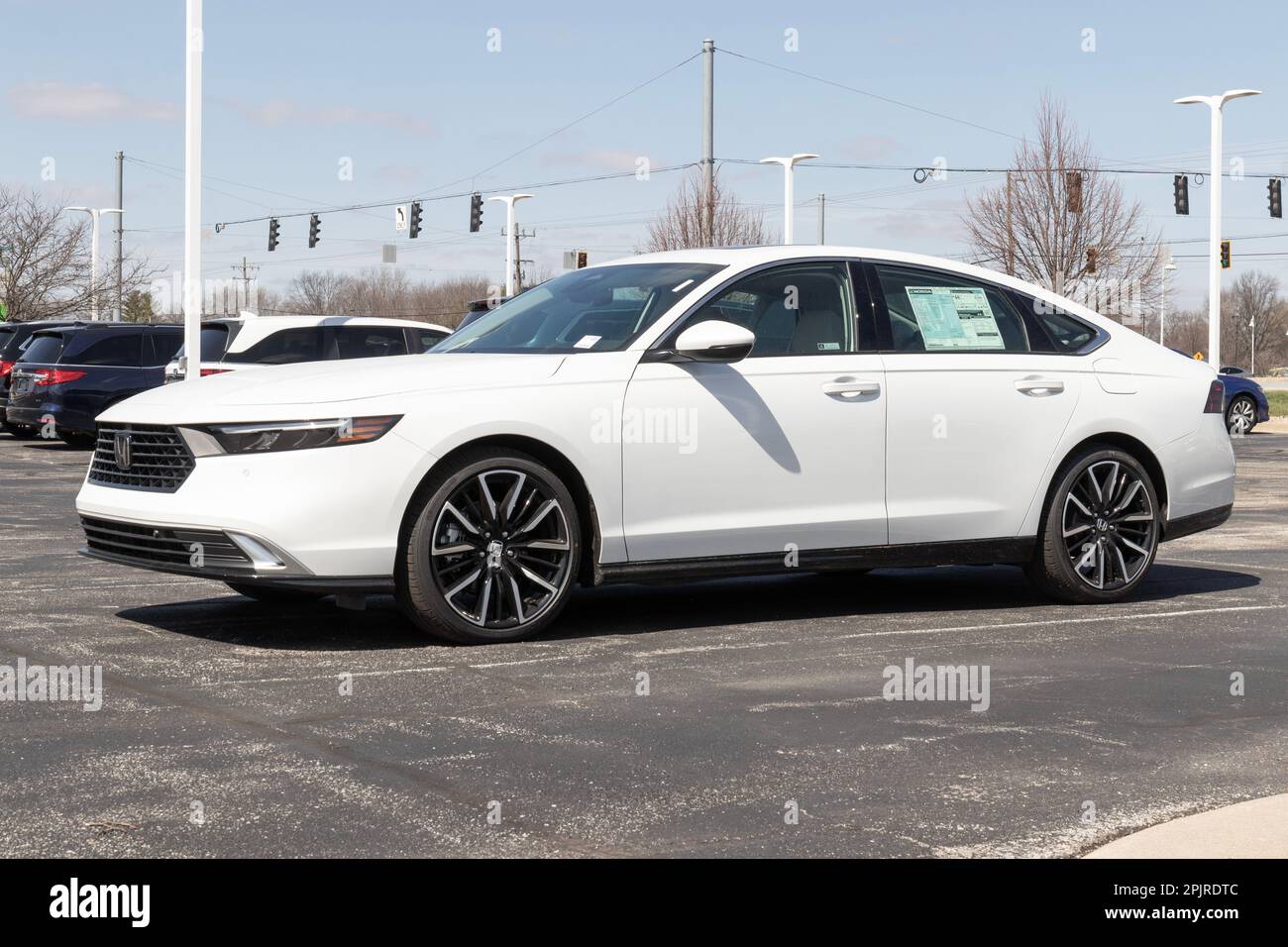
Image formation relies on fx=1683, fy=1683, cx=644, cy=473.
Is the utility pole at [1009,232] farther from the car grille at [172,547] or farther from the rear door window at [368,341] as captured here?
the car grille at [172,547]

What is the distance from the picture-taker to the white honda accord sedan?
→ 6.75 m

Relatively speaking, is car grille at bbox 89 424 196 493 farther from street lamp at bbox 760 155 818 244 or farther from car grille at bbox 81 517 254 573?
street lamp at bbox 760 155 818 244

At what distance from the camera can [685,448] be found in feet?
24.2

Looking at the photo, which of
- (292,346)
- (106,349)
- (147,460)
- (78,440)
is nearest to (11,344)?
(78,440)

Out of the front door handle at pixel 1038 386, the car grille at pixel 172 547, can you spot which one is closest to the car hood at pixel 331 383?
the car grille at pixel 172 547

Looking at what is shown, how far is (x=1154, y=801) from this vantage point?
4.72 metres

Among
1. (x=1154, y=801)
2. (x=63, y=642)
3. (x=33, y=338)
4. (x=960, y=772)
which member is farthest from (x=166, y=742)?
(x=33, y=338)

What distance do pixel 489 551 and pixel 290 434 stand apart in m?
0.96

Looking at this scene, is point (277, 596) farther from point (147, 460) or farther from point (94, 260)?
point (94, 260)

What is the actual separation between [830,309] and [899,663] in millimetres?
1892

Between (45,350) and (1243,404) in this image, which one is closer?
(45,350)

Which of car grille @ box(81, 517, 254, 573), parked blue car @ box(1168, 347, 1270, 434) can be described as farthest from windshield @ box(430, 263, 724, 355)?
parked blue car @ box(1168, 347, 1270, 434)

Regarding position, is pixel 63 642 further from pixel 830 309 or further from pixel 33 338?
pixel 33 338

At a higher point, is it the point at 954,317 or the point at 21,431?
the point at 954,317
